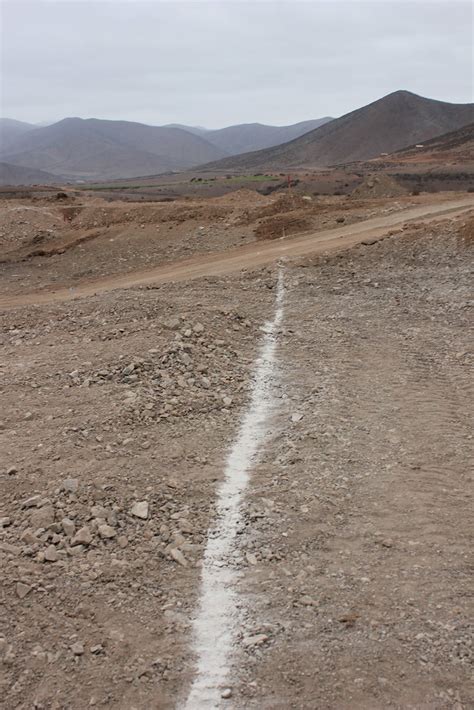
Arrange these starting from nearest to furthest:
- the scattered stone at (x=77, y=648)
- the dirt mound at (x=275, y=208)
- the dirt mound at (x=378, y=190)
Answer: the scattered stone at (x=77, y=648)
the dirt mound at (x=275, y=208)
the dirt mound at (x=378, y=190)

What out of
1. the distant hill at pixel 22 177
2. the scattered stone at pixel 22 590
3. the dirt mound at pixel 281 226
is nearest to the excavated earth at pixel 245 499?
the scattered stone at pixel 22 590

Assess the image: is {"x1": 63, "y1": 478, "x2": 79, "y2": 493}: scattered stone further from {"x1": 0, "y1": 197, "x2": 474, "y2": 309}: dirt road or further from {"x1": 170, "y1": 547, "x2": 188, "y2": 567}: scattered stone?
{"x1": 0, "y1": 197, "x2": 474, "y2": 309}: dirt road

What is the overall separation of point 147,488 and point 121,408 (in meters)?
1.61

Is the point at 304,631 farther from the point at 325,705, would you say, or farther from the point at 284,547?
the point at 284,547

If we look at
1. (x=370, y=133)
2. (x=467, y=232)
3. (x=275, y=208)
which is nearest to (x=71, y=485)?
(x=467, y=232)

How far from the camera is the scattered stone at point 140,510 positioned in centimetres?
564

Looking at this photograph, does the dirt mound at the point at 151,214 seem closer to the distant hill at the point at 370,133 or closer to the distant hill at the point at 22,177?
the distant hill at the point at 370,133

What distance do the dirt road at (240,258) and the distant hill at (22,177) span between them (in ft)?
365

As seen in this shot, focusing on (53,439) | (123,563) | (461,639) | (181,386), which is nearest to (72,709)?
(123,563)

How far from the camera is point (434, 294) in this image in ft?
39.2

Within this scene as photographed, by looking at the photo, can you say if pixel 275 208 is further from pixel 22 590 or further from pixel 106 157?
pixel 106 157

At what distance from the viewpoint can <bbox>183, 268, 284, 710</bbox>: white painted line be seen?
412 cm

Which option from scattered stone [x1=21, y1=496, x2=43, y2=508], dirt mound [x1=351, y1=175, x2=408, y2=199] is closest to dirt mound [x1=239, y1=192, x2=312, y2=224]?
dirt mound [x1=351, y1=175, x2=408, y2=199]

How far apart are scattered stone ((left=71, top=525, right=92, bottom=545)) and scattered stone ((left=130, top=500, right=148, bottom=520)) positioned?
0.45 meters
